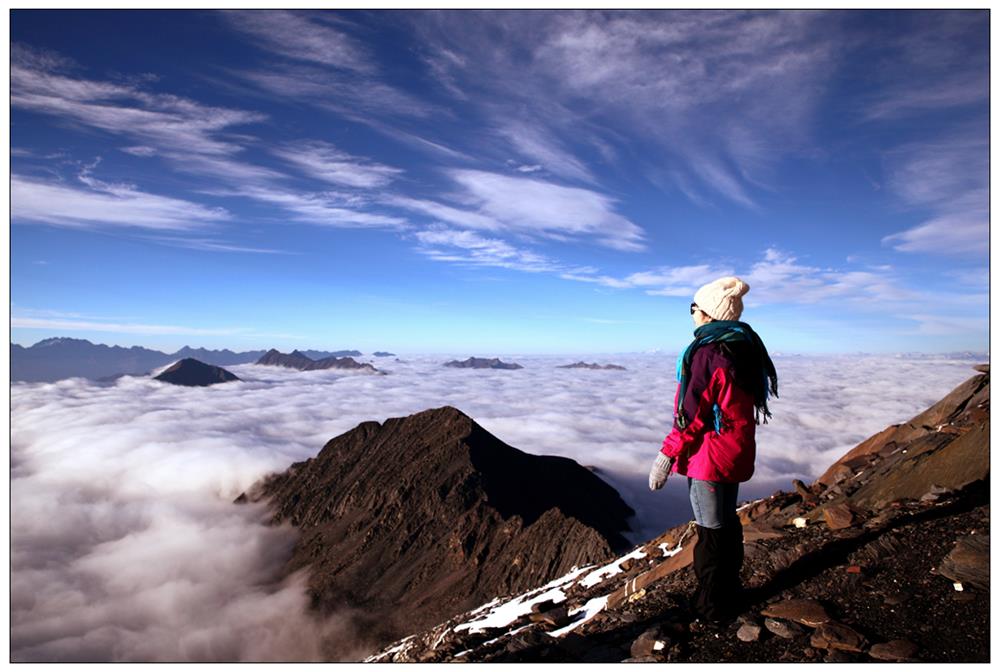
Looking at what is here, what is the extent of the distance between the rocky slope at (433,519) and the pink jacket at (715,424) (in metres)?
63.3

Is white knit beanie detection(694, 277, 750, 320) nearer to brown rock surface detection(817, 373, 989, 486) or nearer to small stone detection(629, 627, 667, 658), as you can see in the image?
small stone detection(629, 627, 667, 658)

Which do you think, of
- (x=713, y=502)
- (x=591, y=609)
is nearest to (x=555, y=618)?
(x=591, y=609)

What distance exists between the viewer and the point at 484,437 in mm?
107250

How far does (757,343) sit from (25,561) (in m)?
209

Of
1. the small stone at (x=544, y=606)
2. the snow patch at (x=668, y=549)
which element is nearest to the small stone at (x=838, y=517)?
the snow patch at (x=668, y=549)

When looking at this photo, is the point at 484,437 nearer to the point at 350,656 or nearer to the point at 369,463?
the point at 369,463

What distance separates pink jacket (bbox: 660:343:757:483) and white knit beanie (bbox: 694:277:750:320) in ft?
1.37

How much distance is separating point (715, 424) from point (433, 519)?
3670 inches

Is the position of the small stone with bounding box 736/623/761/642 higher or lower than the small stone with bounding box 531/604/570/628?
higher

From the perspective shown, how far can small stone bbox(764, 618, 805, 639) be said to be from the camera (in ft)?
16.6

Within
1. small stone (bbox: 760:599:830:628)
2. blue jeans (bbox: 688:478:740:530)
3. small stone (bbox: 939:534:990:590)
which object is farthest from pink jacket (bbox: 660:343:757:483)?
small stone (bbox: 939:534:990:590)

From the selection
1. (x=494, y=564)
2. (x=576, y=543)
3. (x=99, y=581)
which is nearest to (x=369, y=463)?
(x=494, y=564)

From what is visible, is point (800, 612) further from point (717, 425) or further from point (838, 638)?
point (717, 425)

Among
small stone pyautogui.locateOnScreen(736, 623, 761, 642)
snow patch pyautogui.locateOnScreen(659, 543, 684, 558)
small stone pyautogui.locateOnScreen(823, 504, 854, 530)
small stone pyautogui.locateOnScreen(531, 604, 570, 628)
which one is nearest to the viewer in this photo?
small stone pyautogui.locateOnScreen(736, 623, 761, 642)
